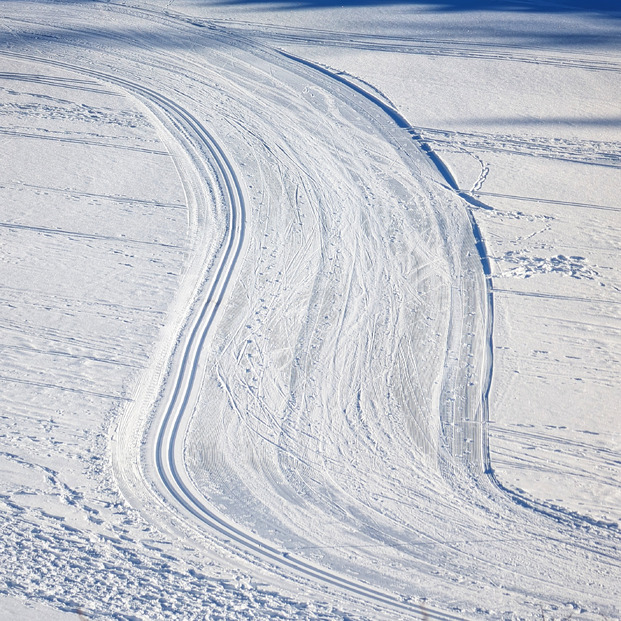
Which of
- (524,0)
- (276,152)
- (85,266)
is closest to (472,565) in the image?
(85,266)

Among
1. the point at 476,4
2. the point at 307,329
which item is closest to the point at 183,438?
the point at 307,329

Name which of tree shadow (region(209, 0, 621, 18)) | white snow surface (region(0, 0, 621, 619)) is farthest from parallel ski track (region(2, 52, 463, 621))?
tree shadow (region(209, 0, 621, 18))

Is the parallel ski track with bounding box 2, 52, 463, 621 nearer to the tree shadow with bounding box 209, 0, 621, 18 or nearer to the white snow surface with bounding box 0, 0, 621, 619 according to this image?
the white snow surface with bounding box 0, 0, 621, 619

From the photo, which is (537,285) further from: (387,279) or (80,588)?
(80,588)

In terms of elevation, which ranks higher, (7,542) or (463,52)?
(463,52)

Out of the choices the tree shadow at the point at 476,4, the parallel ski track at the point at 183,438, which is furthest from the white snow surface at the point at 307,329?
the tree shadow at the point at 476,4

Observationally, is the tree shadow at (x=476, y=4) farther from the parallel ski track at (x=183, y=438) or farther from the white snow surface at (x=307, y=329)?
the parallel ski track at (x=183, y=438)
